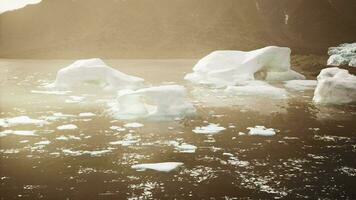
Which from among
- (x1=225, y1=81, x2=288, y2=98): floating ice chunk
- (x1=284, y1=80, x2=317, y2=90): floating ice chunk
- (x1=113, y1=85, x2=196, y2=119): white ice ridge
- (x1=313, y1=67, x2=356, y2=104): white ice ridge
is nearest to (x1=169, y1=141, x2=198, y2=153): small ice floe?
(x1=113, y1=85, x2=196, y2=119): white ice ridge

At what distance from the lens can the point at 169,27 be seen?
94.1 metres

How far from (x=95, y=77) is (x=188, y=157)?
14.9m

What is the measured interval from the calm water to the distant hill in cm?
5719

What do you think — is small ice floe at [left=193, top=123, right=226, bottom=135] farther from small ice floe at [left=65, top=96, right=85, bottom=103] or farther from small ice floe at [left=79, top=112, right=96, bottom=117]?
small ice floe at [left=65, top=96, right=85, bottom=103]

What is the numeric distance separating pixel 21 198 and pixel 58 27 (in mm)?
90235

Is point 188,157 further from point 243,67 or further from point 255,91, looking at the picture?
point 243,67

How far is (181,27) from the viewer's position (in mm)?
94312

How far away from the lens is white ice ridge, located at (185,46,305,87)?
2819cm

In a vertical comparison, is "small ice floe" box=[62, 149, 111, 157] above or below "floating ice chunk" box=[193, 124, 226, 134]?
above

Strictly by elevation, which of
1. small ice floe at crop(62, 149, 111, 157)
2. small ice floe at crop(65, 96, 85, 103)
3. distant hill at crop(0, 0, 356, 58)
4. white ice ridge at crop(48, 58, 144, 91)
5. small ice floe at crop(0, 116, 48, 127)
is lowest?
small ice floe at crop(62, 149, 111, 157)

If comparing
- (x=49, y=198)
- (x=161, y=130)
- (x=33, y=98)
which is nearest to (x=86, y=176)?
(x=49, y=198)

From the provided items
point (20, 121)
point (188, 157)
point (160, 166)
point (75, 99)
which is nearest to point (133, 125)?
point (188, 157)

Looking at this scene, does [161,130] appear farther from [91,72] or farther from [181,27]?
[181,27]

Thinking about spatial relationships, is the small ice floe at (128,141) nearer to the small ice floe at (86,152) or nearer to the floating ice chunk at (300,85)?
the small ice floe at (86,152)
